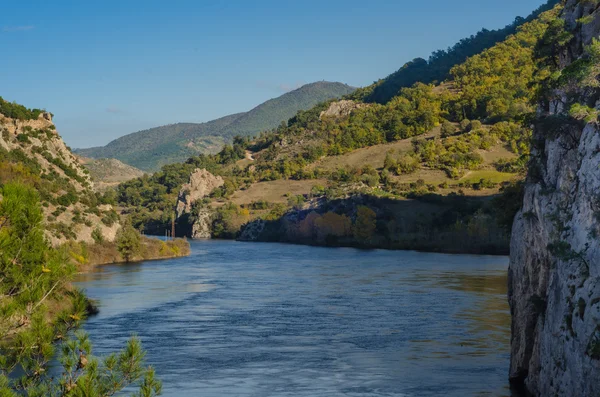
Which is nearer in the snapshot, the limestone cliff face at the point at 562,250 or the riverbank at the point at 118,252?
the limestone cliff face at the point at 562,250

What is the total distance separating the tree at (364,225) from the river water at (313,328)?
4425 cm

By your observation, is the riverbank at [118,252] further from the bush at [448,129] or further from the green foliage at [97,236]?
the bush at [448,129]

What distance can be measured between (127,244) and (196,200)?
7793 centimetres

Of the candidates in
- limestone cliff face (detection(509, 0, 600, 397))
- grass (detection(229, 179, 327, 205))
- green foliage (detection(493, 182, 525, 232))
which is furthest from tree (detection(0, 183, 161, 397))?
grass (detection(229, 179, 327, 205))

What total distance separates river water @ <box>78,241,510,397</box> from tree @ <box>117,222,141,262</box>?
14.8 m

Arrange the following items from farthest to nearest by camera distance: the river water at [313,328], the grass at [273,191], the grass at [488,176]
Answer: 1. the grass at [273,191]
2. the grass at [488,176]
3. the river water at [313,328]

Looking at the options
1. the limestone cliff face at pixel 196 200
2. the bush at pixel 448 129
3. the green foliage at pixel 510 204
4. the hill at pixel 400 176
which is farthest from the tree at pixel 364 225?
the green foliage at pixel 510 204

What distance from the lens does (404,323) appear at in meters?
44.3

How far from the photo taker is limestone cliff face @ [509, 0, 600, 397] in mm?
19906

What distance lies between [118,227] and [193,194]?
79.6 metres

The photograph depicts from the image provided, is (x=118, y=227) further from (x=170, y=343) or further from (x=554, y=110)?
(x=554, y=110)

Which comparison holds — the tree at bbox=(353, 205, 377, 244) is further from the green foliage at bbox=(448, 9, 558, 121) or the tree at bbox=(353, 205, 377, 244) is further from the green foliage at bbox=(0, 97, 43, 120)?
the green foliage at bbox=(0, 97, 43, 120)

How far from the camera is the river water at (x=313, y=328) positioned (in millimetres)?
31094

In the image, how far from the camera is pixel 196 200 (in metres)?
172
